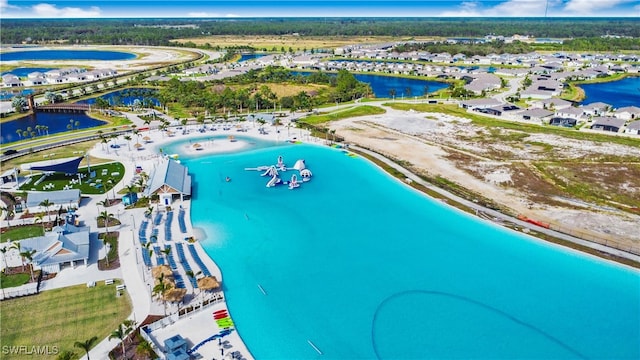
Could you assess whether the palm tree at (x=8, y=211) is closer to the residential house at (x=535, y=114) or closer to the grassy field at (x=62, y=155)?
the grassy field at (x=62, y=155)

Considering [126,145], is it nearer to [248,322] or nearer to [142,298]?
[142,298]

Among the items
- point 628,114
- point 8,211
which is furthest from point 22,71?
point 628,114

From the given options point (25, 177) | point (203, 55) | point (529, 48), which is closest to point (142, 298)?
point (25, 177)

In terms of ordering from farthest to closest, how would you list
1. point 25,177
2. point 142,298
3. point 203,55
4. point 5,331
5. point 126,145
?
point 203,55 → point 126,145 → point 25,177 → point 142,298 → point 5,331

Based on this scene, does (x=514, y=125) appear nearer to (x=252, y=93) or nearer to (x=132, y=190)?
(x=252, y=93)

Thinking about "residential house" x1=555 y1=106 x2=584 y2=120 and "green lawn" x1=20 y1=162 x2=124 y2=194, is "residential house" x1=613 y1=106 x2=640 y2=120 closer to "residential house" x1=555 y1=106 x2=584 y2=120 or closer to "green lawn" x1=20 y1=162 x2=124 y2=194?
"residential house" x1=555 y1=106 x2=584 y2=120
